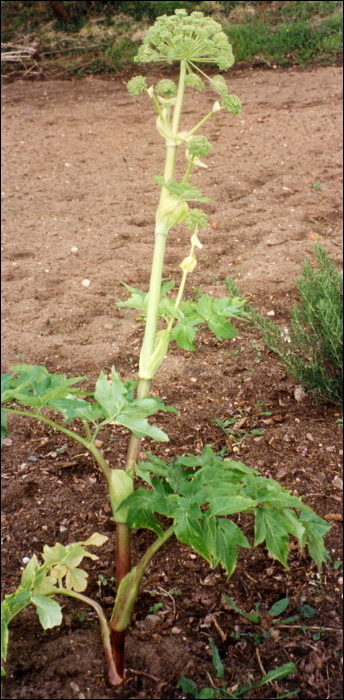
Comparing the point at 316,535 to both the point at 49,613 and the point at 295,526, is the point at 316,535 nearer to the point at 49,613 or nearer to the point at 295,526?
the point at 295,526

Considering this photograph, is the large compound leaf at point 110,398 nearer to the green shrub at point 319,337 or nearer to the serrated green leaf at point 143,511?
Result: the serrated green leaf at point 143,511

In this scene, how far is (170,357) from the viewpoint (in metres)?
3.15

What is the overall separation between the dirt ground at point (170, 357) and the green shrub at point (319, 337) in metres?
0.17

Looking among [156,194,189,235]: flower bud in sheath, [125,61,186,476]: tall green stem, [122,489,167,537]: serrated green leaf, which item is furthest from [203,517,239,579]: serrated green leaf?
[156,194,189,235]: flower bud in sheath

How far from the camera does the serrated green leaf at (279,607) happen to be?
1.81m

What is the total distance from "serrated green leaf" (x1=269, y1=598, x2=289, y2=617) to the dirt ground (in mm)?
30

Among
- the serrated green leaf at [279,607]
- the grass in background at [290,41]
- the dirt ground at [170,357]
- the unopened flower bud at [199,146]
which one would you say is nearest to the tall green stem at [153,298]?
the unopened flower bud at [199,146]

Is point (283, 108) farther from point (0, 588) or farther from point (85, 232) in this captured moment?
point (0, 588)

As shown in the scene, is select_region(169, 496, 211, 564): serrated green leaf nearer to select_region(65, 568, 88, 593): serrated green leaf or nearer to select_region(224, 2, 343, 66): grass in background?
select_region(65, 568, 88, 593): serrated green leaf

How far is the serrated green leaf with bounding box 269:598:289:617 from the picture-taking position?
5.93 ft

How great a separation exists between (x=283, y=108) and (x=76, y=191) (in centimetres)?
309

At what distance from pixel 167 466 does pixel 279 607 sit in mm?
717

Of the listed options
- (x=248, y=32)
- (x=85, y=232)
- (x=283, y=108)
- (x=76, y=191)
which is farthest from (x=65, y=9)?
(x=85, y=232)

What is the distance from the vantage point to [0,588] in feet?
6.20
